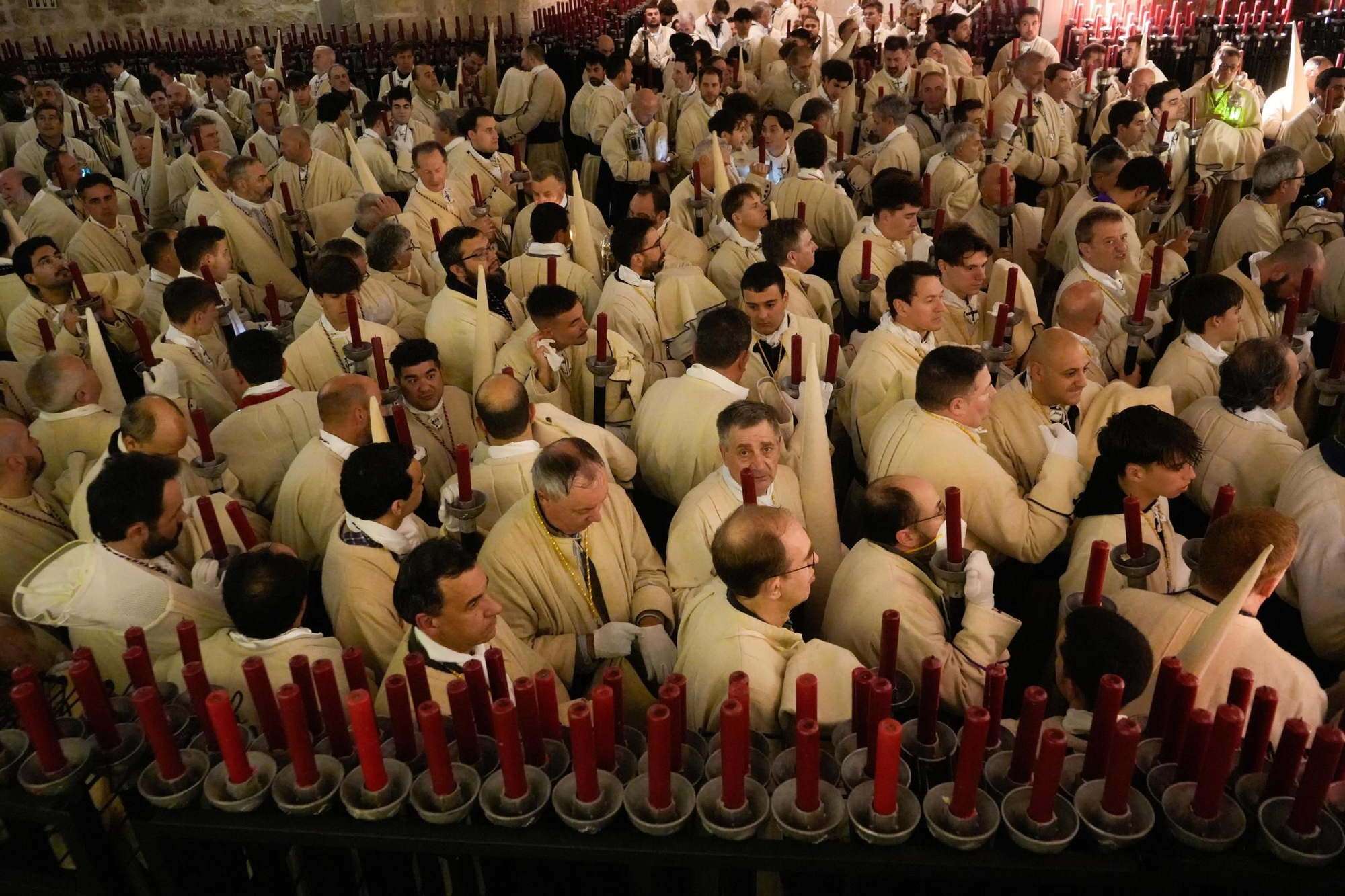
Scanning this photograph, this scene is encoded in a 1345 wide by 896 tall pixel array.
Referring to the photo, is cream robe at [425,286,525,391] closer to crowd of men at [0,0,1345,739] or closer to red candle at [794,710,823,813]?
crowd of men at [0,0,1345,739]

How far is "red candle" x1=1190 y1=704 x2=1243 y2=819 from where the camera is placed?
171 cm

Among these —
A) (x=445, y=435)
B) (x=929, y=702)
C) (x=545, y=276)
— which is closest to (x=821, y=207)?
(x=545, y=276)

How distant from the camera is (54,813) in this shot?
2.09 meters

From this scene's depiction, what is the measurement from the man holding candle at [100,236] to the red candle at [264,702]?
Answer: 220 inches

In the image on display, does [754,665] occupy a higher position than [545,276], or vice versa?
[545,276]

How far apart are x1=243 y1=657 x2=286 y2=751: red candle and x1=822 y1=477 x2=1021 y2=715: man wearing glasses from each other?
164 cm

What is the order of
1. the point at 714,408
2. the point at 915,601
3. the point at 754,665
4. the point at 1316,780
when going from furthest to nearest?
1. the point at 714,408
2. the point at 915,601
3. the point at 754,665
4. the point at 1316,780

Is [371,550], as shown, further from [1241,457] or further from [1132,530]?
[1241,457]

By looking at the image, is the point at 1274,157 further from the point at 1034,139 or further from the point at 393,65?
the point at 393,65

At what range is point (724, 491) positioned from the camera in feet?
11.4

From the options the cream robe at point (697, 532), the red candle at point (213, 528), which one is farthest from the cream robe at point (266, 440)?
the cream robe at point (697, 532)

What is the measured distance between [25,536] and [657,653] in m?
2.39

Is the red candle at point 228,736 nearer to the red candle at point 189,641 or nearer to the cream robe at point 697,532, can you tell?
the red candle at point 189,641

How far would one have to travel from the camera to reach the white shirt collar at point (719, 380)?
4.04m
